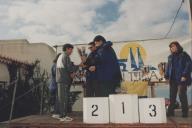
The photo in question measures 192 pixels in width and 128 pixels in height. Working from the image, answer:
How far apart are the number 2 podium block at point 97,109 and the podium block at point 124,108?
0.40 feet

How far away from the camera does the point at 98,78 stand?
745 centimetres

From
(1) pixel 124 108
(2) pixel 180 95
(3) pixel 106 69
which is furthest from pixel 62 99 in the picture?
(2) pixel 180 95

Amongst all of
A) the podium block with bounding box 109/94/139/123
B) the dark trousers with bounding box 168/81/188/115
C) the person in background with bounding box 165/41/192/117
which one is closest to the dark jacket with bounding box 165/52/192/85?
the person in background with bounding box 165/41/192/117

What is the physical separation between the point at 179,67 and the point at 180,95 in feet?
2.04

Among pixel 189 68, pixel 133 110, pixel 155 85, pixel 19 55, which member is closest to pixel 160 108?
pixel 133 110

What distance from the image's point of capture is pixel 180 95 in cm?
786

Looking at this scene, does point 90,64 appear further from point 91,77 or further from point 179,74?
point 179,74

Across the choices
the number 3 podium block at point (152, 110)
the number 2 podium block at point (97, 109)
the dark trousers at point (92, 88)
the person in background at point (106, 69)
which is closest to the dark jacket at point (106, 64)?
the person in background at point (106, 69)

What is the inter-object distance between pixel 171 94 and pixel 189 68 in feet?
2.70

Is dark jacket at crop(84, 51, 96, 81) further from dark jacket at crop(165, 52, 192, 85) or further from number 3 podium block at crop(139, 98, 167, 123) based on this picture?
dark jacket at crop(165, 52, 192, 85)

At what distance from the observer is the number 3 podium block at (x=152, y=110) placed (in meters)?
6.11

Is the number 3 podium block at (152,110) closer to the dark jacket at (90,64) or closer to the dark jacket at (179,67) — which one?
the dark jacket at (90,64)

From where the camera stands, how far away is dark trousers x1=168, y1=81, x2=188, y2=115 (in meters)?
7.84

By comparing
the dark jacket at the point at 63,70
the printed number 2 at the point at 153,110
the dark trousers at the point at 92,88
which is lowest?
the printed number 2 at the point at 153,110
